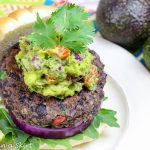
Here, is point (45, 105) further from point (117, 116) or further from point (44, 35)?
point (117, 116)

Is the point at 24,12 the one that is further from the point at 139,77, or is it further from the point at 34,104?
the point at 139,77

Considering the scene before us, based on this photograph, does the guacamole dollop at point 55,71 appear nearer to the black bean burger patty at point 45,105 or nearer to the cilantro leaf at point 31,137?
the black bean burger patty at point 45,105

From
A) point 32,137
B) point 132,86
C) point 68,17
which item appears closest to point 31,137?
point 32,137

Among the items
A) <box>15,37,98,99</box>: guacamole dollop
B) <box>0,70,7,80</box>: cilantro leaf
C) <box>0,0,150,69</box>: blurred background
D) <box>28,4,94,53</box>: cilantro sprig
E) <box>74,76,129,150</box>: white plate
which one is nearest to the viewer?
<box>15,37,98,99</box>: guacamole dollop

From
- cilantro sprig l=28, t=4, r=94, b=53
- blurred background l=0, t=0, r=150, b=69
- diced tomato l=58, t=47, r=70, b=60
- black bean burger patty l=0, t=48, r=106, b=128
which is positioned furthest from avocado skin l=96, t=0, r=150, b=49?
diced tomato l=58, t=47, r=70, b=60

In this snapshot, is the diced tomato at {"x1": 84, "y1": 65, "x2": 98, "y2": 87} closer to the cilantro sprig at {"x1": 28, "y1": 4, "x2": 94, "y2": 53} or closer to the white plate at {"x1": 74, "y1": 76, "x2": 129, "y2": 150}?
the cilantro sprig at {"x1": 28, "y1": 4, "x2": 94, "y2": 53}
